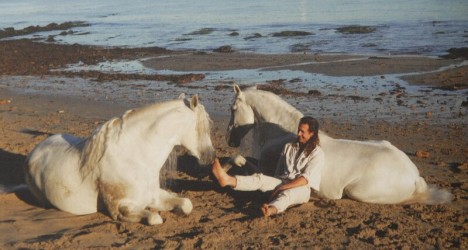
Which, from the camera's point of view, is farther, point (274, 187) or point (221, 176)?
point (274, 187)

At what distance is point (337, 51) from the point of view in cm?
2788

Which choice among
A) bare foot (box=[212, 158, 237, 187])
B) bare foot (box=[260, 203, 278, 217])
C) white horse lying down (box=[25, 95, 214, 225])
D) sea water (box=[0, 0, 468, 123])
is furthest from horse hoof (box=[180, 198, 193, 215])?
sea water (box=[0, 0, 468, 123])

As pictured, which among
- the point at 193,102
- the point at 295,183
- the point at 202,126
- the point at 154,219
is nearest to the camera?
the point at 154,219

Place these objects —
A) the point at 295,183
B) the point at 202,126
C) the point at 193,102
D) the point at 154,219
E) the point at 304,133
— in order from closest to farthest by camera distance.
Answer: the point at 154,219
the point at 193,102
the point at 202,126
the point at 295,183
the point at 304,133

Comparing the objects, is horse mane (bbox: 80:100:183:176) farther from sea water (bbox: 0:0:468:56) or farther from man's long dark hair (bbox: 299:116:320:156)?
sea water (bbox: 0:0:468:56)

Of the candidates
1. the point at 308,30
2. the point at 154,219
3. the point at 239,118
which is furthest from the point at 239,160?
the point at 308,30

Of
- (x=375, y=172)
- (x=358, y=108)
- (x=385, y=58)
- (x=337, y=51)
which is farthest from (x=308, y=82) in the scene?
(x=375, y=172)

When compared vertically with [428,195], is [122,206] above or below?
above

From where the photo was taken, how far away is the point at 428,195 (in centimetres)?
746

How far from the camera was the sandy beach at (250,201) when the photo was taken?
5.98m

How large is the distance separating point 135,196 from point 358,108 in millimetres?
8978

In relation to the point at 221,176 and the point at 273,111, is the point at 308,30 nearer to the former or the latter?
the point at 273,111

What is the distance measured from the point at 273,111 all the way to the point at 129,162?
2499 mm

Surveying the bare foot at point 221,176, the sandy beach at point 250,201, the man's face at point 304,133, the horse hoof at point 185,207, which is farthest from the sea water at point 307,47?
the horse hoof at point 185,207
